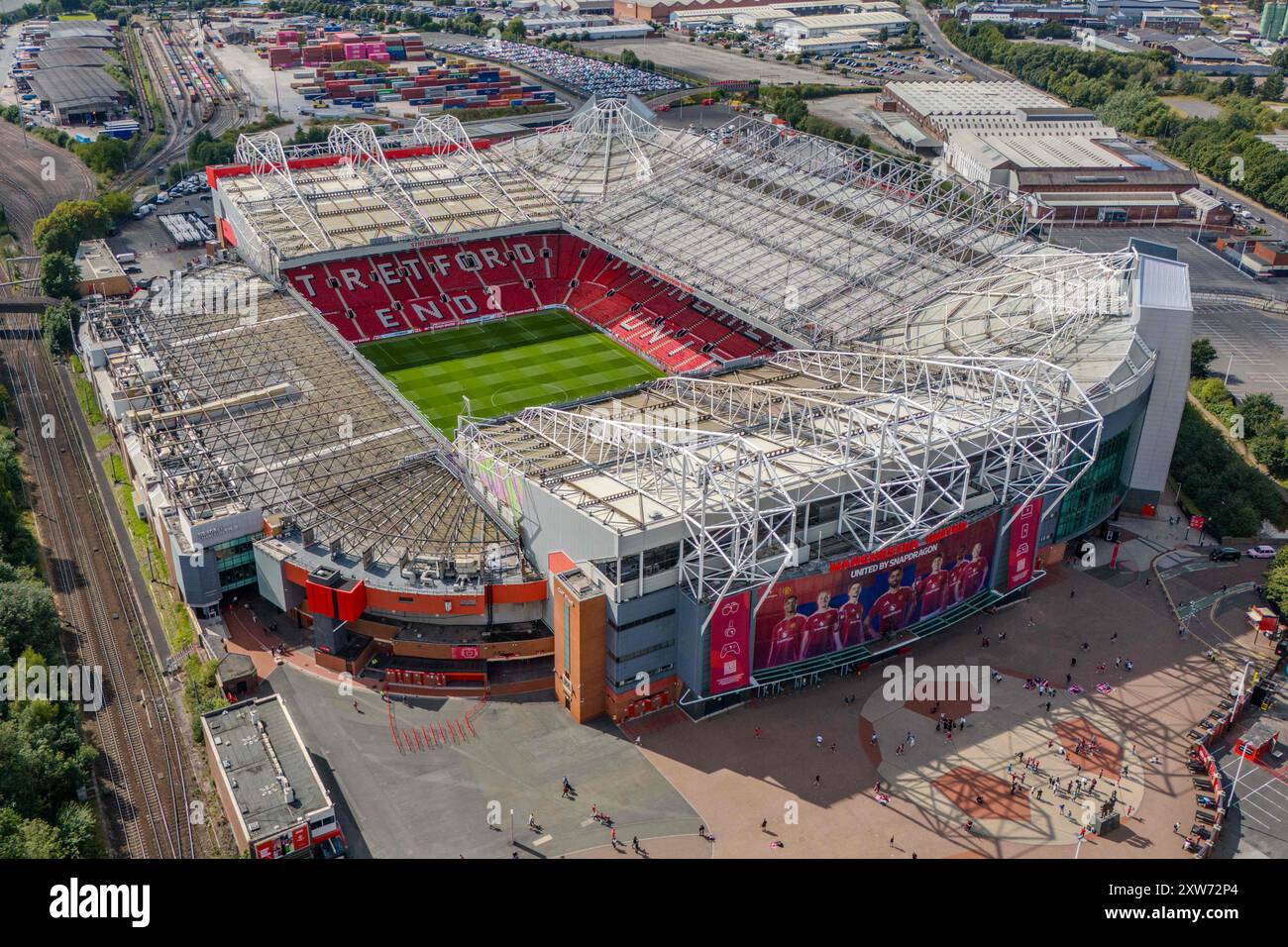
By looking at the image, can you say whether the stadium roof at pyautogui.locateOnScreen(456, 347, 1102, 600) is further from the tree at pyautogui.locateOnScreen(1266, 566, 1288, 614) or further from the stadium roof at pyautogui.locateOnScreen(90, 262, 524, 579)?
the tree at pyautogui.locateOnScreen(1266, 566, 1288, 614)

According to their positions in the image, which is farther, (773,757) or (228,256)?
(228,256)

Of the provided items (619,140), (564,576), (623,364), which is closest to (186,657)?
(564,576)

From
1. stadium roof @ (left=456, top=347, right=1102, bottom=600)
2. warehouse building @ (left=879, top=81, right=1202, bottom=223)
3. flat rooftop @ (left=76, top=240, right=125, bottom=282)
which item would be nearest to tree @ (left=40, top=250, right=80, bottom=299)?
flat rooftop @ (left=76, top=240, right=125, bottom=282)

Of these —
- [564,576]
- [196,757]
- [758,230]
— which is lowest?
[196,757]

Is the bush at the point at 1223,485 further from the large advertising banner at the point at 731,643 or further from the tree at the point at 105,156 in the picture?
the tree at the point at 105,156

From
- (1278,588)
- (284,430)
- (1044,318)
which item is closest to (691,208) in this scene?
(1044,318)

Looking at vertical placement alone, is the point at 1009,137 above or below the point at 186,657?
above

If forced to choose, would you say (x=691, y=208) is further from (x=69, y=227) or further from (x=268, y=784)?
(x=268, y=784)

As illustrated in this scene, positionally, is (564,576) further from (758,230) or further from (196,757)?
(758,230)
